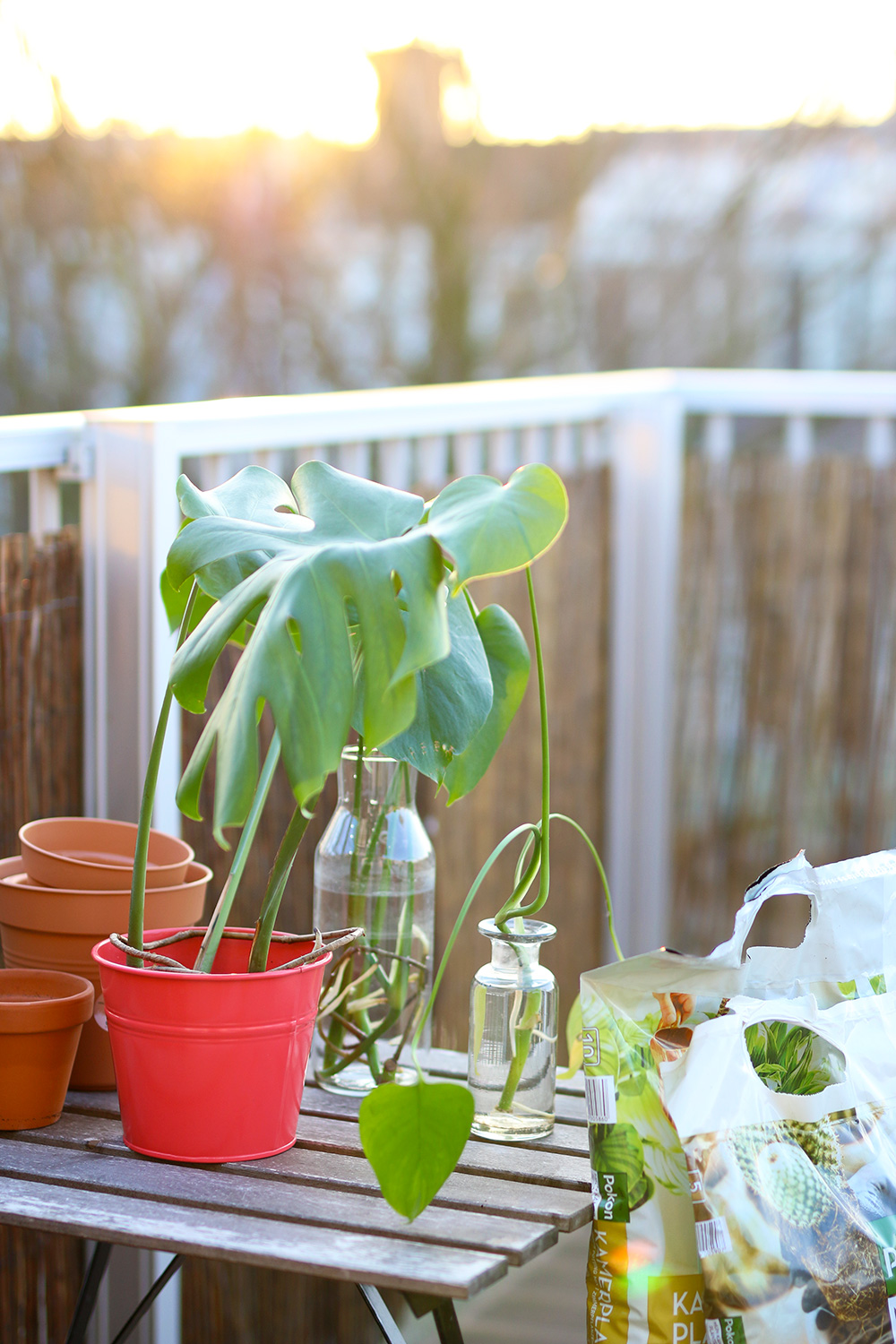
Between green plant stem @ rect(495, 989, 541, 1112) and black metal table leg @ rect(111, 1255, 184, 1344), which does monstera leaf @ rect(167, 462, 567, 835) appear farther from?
black metal table leg @ rect(111, 1255, 184, 1344)

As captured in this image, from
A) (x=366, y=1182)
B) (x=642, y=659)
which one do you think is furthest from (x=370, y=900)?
(x=642, y=659)

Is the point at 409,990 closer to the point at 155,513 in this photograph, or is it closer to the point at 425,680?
the point at 425,680

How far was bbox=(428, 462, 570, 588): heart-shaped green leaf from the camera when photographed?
2.66 ft

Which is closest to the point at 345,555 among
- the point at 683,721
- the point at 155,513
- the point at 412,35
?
the point at 155,513

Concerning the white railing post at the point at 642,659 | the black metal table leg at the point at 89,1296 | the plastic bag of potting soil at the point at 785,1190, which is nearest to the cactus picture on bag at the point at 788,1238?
the plastic bag of potting soil at the point at 785,1190

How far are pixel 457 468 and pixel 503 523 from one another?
4.21 ft

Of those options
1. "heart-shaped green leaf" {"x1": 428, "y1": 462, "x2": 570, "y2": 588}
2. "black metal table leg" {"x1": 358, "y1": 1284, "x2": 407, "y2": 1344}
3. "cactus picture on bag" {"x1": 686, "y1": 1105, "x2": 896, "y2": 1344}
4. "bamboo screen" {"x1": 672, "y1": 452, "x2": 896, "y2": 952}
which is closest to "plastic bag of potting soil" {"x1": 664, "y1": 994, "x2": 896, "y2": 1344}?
"cactus picture on bag" {"x1": 686, "y1": 1105, "x2": 896, "y2": 1344}

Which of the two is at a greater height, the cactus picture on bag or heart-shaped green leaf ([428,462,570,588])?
heart-shaped green leaf ([428,462,570,588])

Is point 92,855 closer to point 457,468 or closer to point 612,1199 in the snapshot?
point 612,1199

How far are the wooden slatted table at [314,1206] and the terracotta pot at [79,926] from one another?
5 centimetres

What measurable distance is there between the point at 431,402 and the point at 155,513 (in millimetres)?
663

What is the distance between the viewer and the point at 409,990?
1186 millimetres

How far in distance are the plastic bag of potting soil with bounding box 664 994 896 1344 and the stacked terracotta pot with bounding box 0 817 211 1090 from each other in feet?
1.44

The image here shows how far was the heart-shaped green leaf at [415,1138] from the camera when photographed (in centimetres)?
83
